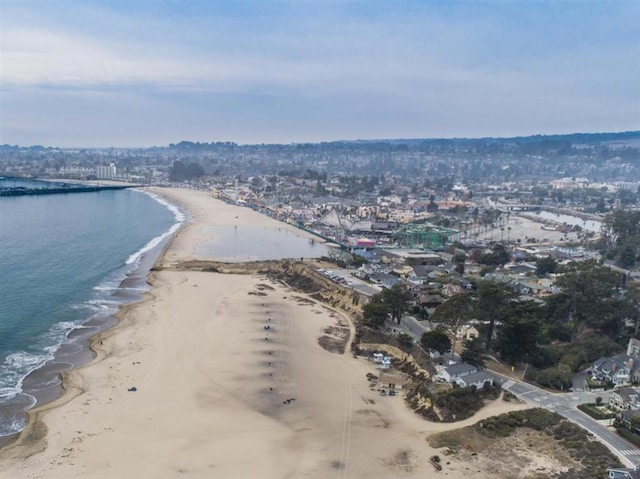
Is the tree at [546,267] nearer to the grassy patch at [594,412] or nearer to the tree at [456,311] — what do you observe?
the tree at [456,311]

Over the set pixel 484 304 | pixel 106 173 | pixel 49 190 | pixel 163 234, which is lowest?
pixel 163 234

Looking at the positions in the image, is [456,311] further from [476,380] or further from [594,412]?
[594,412]

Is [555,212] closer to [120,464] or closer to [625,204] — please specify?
[625,204]

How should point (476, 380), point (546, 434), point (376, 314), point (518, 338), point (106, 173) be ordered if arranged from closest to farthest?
point (546, 434)
point (476, 380)
point (518, 338)
point (376, 314)
point (106, 173)

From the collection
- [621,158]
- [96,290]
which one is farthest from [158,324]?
[621,158]

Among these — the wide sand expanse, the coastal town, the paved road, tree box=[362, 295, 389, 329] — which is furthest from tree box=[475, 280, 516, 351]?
the wide sand expanse

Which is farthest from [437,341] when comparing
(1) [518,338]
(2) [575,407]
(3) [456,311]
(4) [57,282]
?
(4) [57,282]
